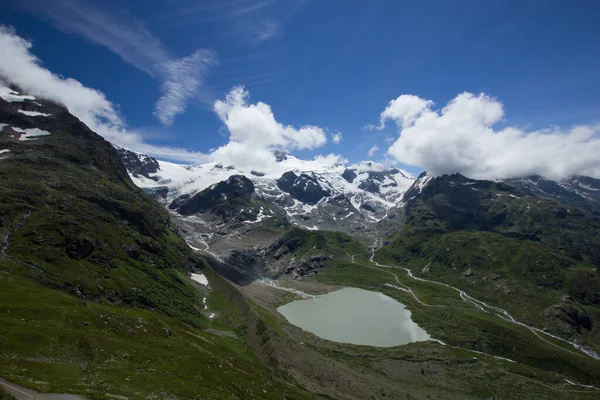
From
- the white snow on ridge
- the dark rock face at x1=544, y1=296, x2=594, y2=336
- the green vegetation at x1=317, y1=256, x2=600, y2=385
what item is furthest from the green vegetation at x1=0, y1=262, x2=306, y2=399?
the dark rock face at x1=544, y1=296, x2=594, y2=336

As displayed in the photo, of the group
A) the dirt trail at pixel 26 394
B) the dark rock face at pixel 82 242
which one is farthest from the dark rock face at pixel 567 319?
the dirt trail at pixel 26 394

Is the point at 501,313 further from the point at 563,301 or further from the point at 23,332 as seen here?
the point at 23,332

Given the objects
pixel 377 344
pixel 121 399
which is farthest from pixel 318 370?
pixel 121 399

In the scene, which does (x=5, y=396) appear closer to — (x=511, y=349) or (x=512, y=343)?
(x=511, y=349)

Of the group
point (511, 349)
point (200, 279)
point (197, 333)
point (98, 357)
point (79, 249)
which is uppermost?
point (79, 249)

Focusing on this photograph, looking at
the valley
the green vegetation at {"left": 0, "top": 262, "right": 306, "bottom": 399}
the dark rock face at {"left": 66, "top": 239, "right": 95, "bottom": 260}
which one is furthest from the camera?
the dark rock face at {"left": 66, "top": 239, "right": 95, "bottom": 260}

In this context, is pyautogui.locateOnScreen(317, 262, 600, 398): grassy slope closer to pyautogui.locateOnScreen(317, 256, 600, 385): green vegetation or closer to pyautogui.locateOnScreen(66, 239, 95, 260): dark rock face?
pyautogui.locateOnScreen(317, 256, 600, 385): green vegetation

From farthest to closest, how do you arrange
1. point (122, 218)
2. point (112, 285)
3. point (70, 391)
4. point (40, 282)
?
point (122, 218)
point (112, 285)
point (40, 282)
point (70, 391)

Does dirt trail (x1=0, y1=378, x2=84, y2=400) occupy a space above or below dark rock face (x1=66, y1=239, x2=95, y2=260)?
below

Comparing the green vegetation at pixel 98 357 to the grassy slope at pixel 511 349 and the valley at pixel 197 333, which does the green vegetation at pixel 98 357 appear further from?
the grassy slope at pixel 511 349

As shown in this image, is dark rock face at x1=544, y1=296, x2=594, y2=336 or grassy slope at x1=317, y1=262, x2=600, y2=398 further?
dark rock face at x1=544, y1=296, x2=594, y2=336

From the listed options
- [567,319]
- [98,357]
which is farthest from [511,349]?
[98,357]
